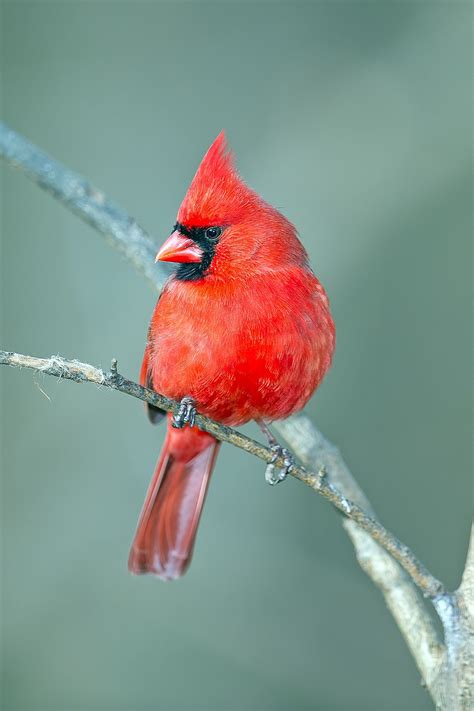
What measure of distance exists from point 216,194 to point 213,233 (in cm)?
12

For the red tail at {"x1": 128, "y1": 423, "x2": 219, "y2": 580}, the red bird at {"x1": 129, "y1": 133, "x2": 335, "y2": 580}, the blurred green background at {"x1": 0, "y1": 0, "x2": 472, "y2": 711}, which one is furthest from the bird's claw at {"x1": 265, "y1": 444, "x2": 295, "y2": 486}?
the blurred green background at {"x1": 0, "y1": 0, "x2": 472, "y2": 711}

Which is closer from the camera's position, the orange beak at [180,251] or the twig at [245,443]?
the twig at [245,443]

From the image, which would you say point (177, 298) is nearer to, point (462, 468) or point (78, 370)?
point (78, 370)

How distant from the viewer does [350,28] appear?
4.85 m

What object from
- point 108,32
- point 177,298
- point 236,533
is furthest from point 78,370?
point 108,32

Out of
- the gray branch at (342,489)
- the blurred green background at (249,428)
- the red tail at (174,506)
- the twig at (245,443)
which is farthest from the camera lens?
the blurred green background at (249,428)

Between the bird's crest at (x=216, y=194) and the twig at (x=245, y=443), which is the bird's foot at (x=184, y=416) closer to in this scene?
the twig at (x=245, y=443)

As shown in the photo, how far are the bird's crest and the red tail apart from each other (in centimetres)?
78

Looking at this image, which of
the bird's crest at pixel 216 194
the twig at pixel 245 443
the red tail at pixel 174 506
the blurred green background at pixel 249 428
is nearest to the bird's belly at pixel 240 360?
the twig at pixel 245 443

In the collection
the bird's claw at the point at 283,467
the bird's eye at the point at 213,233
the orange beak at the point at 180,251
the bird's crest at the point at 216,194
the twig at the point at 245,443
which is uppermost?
the bird's crest at the point at 216,194

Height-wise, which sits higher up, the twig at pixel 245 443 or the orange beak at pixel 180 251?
the orange beak at pixel 180 251

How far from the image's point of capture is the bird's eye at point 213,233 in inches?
112

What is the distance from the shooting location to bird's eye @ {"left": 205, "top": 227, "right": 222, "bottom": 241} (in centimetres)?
284

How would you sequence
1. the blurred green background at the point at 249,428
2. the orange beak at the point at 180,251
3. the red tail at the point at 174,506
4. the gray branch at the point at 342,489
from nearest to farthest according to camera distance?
the gray branch at the point at 342,489 → the orange beak at the point at 180,251 → the red tail at the point at 174,506 → the blurred green background at the point at 249,428
